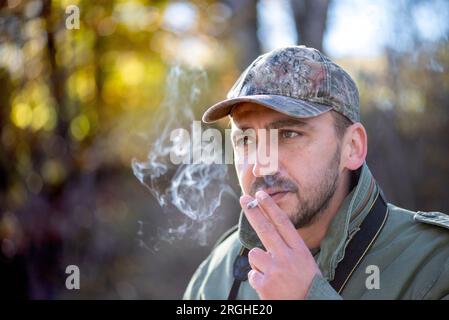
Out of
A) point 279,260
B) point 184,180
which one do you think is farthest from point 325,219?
point 184,180

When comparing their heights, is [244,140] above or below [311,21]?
below

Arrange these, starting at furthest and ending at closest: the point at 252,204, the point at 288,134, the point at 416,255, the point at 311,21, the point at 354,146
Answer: the point at 311,21
the point at 354,146
the point at 288,134
the point at 416,255
the point at 252,204

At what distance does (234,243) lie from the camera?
2.78 metres

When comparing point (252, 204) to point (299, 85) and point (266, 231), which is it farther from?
point (299, 85)

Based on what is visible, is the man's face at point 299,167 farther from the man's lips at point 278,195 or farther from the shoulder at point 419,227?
the shoulder at point 419,227

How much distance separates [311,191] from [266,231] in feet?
1.11

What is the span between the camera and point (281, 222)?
1902 mm

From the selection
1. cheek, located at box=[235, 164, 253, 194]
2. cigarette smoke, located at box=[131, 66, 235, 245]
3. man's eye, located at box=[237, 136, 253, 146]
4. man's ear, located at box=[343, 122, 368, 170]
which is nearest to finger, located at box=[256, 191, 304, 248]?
cheek, located at box=[235, 164, 253, 194]

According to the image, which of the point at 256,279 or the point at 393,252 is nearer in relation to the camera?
the point at 256,279

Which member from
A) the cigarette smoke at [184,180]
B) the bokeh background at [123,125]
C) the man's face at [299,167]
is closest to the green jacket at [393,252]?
the man's face at [299,167]

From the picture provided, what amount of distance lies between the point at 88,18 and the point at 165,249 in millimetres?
2892

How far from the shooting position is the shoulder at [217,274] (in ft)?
8.77
